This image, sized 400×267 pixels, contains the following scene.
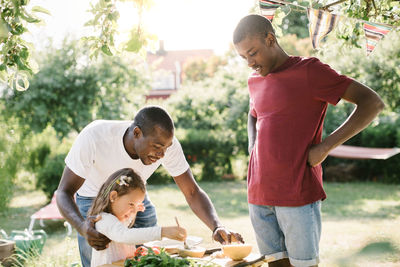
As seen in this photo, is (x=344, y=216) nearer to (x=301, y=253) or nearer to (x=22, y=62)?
(x=301, y=253)

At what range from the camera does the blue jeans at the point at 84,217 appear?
291 centimetres

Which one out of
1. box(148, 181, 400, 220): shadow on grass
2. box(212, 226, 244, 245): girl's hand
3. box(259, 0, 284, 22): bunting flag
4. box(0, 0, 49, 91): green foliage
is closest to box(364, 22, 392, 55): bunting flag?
box(259, 0, 284, 22): bunting flag

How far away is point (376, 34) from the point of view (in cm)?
346

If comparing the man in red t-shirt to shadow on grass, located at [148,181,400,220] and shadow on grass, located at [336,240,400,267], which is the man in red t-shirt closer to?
shadow on grass, located at [336,240,400,267]

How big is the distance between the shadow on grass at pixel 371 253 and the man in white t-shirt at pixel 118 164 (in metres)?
3.25

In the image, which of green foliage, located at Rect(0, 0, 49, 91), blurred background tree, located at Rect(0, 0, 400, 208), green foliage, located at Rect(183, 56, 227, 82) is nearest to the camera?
green foliage, located at Rect(0, 0, 49, 91)

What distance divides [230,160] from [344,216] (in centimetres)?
616

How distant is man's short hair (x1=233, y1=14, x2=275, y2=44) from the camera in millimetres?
2611

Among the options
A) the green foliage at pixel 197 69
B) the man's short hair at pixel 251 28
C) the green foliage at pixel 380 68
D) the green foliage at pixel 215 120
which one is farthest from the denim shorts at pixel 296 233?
the green foliage at pixel 197 69

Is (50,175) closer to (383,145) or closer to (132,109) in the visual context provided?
(132,109)

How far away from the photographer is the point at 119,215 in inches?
103

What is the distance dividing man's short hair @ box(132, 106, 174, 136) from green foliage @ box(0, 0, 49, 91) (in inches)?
27.2

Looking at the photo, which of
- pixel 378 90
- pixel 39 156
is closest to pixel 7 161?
pixel 39 156

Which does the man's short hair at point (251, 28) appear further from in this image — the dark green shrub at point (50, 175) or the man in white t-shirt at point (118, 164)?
the dark green shrub at point (50, 175)
